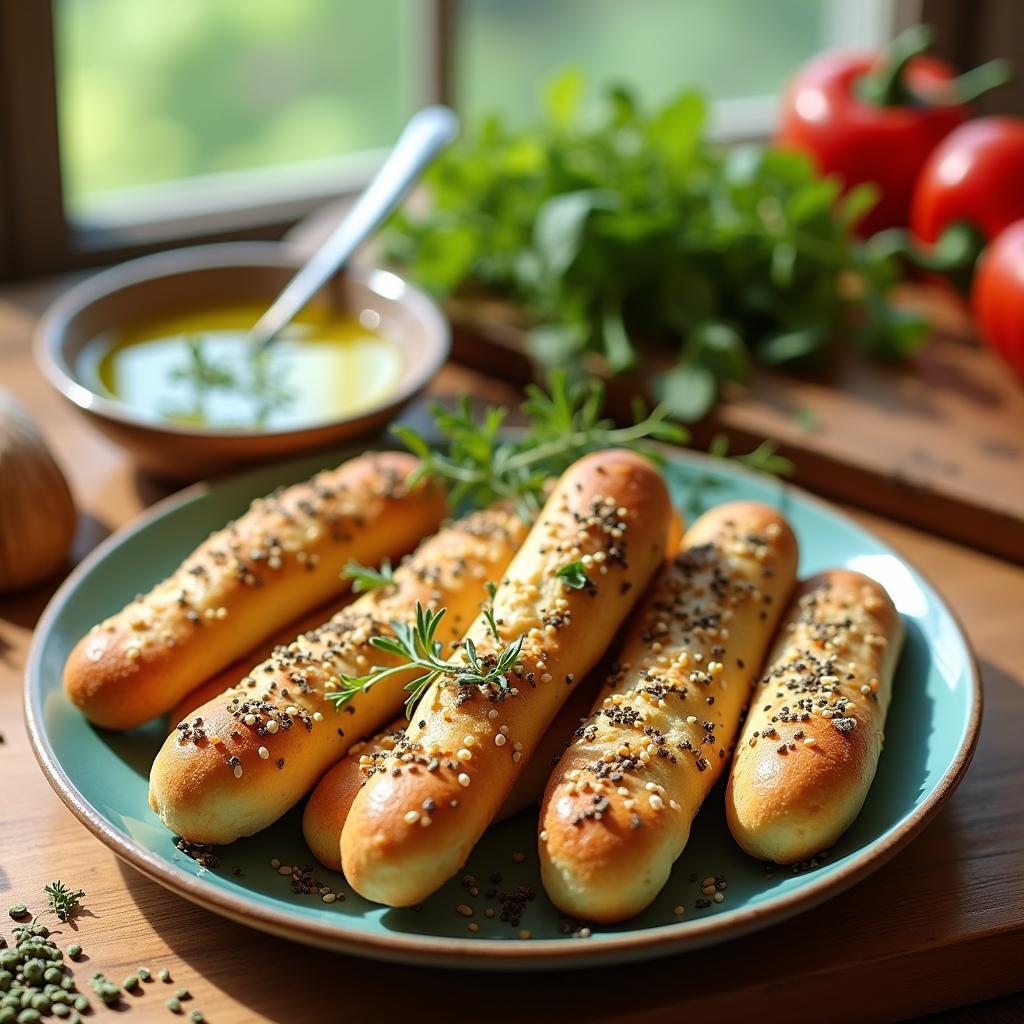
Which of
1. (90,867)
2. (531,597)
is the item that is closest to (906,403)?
(531,597)

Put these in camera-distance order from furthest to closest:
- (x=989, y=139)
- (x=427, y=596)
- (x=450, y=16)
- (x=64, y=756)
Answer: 1. (x=450, y=16)
2. (x=989, y=139)
3. (x=427, y=596)
4. (x=64, y=756)

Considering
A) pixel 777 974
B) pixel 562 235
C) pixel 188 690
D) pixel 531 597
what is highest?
pixel 562 235

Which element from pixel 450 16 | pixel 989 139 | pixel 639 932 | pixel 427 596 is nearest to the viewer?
pixel 639 932

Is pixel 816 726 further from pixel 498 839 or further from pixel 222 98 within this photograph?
pixel 222 98

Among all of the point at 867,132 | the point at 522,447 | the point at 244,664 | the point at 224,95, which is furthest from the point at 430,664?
the point at 224,95

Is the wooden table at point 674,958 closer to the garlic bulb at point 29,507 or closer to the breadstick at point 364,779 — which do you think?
the breadstick at point 364,779

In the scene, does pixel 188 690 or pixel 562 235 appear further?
pixel 562 235

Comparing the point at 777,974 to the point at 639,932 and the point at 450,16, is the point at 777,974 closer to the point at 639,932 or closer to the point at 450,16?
the point at 639,932
